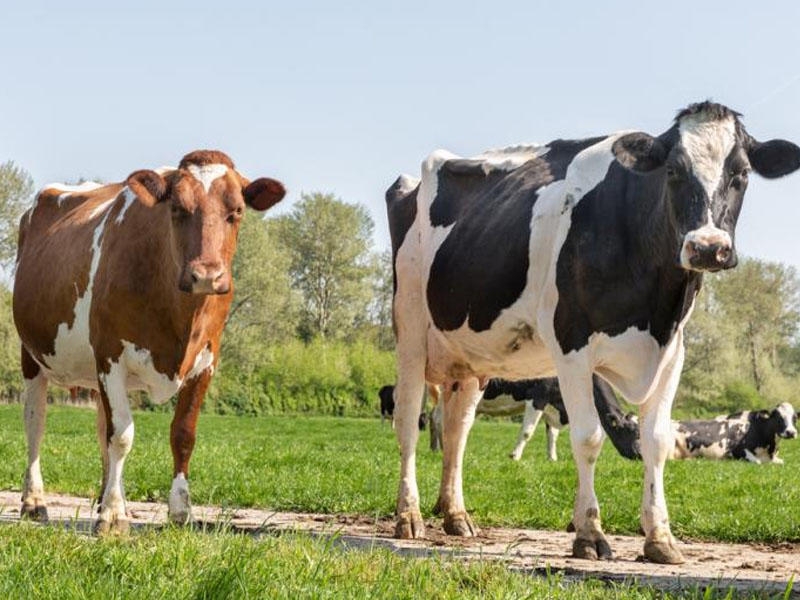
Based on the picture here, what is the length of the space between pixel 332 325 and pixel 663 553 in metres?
67.8

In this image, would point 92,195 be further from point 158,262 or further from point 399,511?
point 399,511

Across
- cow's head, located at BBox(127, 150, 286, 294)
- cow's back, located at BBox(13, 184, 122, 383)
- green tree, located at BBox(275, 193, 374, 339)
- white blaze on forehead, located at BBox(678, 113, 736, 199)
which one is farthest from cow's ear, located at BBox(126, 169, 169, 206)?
green tree, located at BBox(275, 193, 374, 339)

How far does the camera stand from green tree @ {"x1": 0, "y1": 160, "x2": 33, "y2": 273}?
176 feet

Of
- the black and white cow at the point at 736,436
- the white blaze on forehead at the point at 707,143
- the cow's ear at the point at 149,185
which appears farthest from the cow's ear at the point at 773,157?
the black and white cow at the point at 736,436

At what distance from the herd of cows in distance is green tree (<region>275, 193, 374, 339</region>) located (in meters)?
63.5

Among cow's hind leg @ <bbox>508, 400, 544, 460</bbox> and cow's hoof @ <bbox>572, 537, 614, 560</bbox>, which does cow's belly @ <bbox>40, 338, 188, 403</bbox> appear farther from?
cow's hind leg @ <bbox>508, 400, 544, 460</bbox>

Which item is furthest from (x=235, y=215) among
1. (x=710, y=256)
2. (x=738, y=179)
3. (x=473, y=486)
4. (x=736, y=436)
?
(x=736, y=436)

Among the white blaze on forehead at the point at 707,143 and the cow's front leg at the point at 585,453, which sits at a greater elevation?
the white blaze on forehead at the point at 707,143

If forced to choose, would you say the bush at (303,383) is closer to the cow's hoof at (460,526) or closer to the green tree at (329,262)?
the green tree at (329,262)

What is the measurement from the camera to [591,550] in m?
7.28

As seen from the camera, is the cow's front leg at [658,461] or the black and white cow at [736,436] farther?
the black and white cow at [736,436]

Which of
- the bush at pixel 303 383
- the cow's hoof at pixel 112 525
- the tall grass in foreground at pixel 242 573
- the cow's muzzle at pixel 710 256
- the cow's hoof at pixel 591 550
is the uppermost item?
the cow's muzzle at pixel 710 256

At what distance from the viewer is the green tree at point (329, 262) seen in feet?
242

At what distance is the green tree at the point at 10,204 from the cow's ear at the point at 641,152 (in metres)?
49.5
